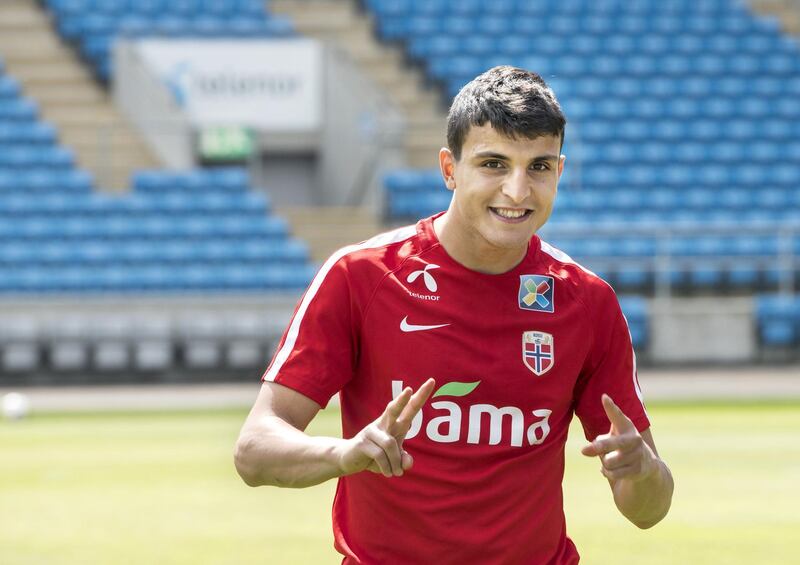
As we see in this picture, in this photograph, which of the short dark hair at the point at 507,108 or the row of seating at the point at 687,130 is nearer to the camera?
the short dark hair at the point at 507,108

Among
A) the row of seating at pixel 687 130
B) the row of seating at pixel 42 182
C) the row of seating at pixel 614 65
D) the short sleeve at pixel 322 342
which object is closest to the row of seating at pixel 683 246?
the row of seating at pixel 687 130

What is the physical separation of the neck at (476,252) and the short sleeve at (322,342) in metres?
0.31

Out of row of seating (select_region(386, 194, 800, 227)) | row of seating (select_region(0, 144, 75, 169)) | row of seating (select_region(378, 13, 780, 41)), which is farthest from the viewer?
row of seating (select_region(378, 13, 780, 41))

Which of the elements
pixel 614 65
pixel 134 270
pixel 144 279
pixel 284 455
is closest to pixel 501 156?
pixel 284 455

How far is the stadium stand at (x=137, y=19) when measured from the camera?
2669 centimetres

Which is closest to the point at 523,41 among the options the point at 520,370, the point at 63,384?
the point at 63,384

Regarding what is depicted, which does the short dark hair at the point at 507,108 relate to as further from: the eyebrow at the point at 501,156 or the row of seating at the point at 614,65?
the row of seating at the point at 614,65

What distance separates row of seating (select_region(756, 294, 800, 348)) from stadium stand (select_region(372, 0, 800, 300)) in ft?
2.50

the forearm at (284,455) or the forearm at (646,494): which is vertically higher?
the forearm at (284,455)

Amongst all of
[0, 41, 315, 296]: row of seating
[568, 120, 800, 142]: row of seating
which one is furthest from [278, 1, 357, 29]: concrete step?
[0, 41, 315, 296]: row of seating

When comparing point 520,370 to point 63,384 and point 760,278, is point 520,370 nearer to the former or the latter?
point 63,384

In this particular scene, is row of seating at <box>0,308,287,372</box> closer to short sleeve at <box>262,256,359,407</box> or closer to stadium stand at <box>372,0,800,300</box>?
stadium stand at <box>372,0,800,300</box>

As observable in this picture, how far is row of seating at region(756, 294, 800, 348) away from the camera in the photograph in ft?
69.2

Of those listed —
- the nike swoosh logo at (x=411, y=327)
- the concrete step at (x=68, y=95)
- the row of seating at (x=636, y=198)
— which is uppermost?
the nike swoosh logo at (x=411, y=327)
